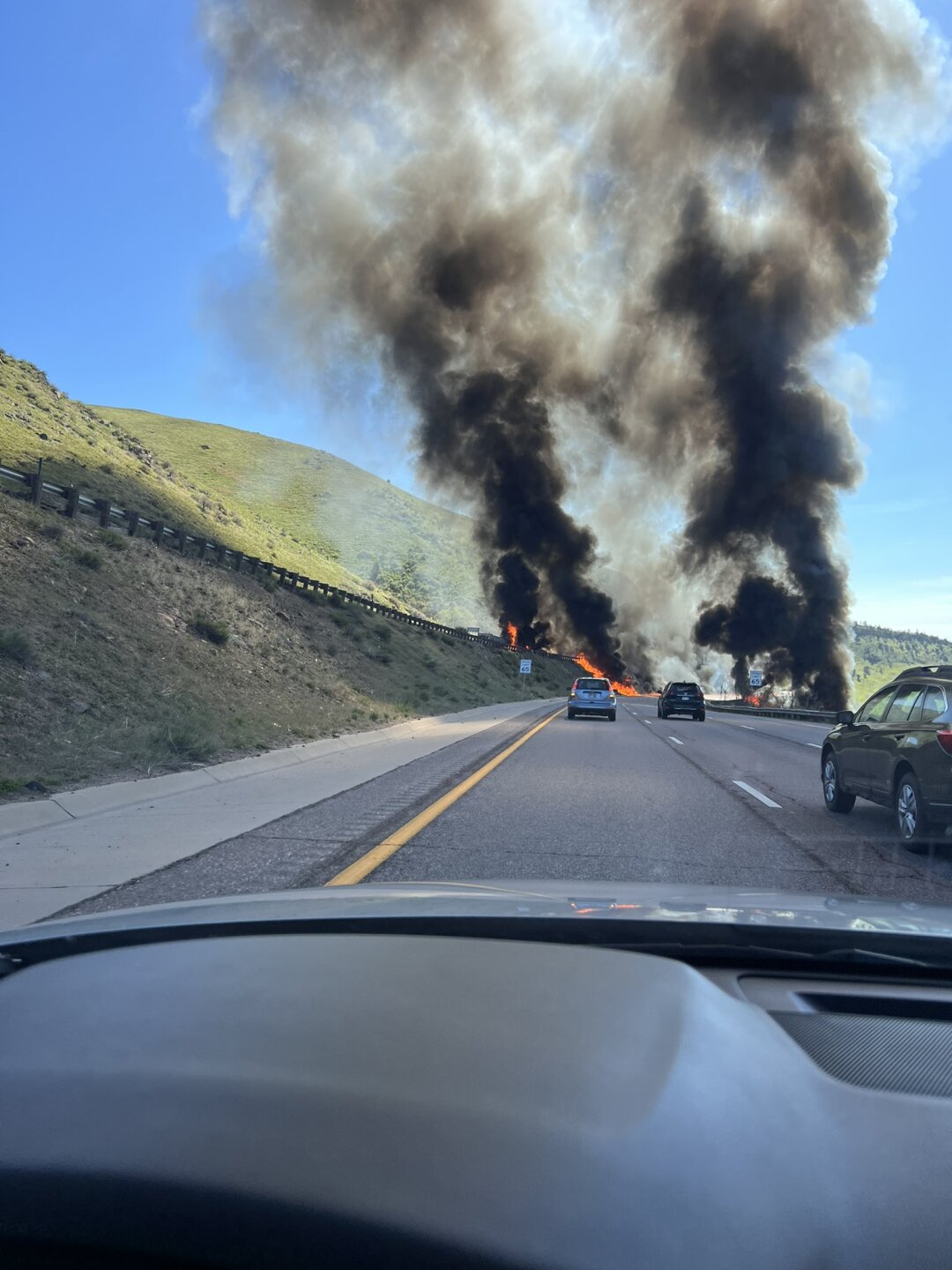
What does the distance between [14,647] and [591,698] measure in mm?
19575

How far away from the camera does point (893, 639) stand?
452 feet

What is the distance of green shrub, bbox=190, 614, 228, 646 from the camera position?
70.9 ft

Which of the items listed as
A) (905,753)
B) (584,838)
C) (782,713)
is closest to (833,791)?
(905,753)

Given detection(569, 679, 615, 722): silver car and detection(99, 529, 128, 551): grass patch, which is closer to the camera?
detection(99, 529, 128, 551): grass patch

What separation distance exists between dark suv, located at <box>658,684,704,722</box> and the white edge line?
2217 cm

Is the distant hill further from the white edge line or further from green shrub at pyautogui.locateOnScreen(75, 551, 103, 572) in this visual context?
the white edge line

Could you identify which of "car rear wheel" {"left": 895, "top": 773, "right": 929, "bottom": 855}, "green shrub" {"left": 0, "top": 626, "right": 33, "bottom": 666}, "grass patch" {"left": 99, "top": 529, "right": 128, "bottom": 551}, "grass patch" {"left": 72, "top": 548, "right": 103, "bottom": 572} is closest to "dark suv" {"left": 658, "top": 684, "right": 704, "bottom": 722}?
"grass patch" {"left": 99, "top": 529, "right": 128, "bottom": 551}

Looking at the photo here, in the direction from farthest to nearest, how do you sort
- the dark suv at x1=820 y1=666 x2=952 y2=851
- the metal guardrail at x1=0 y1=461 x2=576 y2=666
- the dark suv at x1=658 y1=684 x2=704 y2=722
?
the dark suv at x1=658 y1=684 x2=704 y2=722 → the metal guardrail at x1=0 y1=461 x2=576 y2=666 → the dark suv at x1=820 y1=666 x2=952 y2=851

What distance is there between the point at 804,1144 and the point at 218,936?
1.64 meters

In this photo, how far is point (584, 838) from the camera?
26.4ft

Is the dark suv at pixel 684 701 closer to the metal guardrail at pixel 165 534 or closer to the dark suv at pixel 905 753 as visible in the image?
the metal guardrail at pixel 165 534

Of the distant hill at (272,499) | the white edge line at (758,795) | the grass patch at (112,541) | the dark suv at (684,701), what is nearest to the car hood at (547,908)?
the white edge line at (758,795)

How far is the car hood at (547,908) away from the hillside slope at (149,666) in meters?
6.53

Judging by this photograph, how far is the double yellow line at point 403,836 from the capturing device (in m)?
6.07
